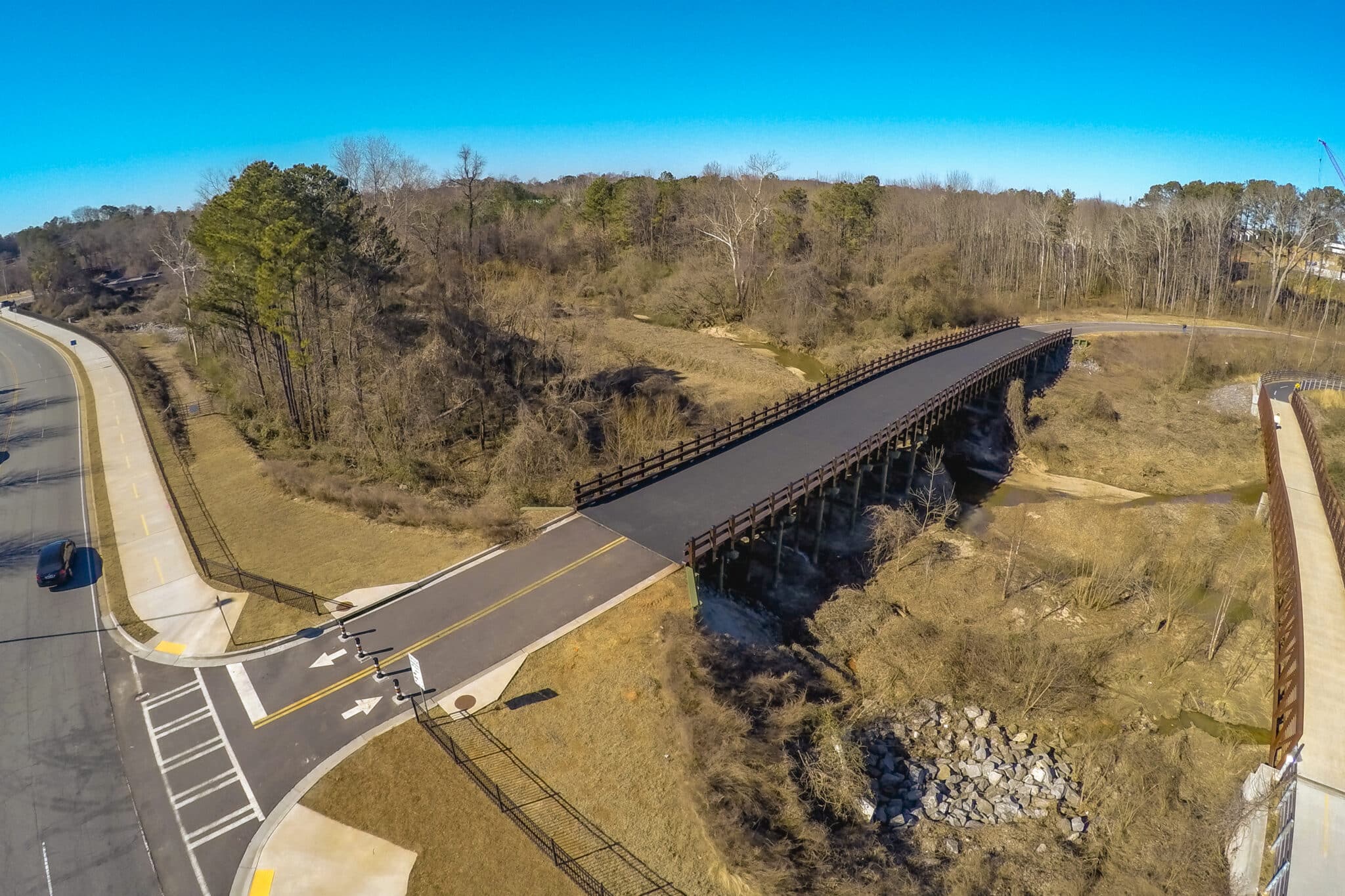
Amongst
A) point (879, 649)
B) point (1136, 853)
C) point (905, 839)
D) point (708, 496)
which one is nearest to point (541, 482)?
point (708, 496)

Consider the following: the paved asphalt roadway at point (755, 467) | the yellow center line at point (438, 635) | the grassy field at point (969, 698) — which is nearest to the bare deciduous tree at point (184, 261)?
the paved asphalt roadway at point (755, 467)

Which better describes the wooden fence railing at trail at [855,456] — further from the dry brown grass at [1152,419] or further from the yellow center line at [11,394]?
the yellow center line at [11,394]

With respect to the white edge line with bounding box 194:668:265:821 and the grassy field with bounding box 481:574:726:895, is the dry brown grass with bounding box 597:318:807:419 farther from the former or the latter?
the white edge line with bounding box 194:668:265:821

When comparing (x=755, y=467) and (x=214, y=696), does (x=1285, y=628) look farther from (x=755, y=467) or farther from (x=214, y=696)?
(x=214, y=696)

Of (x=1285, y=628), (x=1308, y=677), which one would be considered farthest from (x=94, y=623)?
(x=1285, y=628)

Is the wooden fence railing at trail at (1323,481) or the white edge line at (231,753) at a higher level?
the wooden fence railing at trail at (1323,481)
